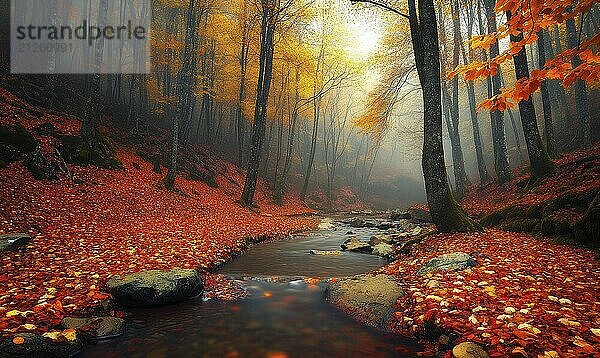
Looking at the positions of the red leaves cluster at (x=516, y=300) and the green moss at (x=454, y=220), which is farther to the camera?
the green moss at (x=454, y=220)

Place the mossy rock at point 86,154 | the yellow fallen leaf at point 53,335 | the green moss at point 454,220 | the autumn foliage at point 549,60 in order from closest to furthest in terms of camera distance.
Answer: the autumn foliage at point 549,60
the yellow fallen leaf at point 53,335
the green moss at point 454,220
the mossy rock at point 86,154

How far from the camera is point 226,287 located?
617 centimetres

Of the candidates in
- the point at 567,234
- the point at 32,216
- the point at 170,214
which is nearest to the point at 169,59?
the point at 170,214

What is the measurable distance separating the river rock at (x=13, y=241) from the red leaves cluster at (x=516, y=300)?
7168 mm

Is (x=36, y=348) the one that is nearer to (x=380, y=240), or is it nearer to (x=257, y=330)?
(x=257, y=330)

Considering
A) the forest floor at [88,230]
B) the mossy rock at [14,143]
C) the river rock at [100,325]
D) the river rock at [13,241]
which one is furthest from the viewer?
the mossy rock at [14,143]

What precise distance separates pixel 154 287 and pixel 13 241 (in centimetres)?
344

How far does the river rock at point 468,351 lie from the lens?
3.24 m

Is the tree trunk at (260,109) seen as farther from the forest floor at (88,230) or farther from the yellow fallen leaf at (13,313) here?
the yellow fallen leaf at (13,313)

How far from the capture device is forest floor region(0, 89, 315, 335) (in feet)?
15.3

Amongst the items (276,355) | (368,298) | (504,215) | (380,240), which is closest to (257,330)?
(276,355)

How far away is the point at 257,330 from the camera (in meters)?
→ 4.52

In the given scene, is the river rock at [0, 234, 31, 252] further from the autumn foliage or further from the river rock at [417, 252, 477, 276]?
the autumn foliage

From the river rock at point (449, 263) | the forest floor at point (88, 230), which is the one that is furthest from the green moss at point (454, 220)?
the forest floor at point (88, 230)
